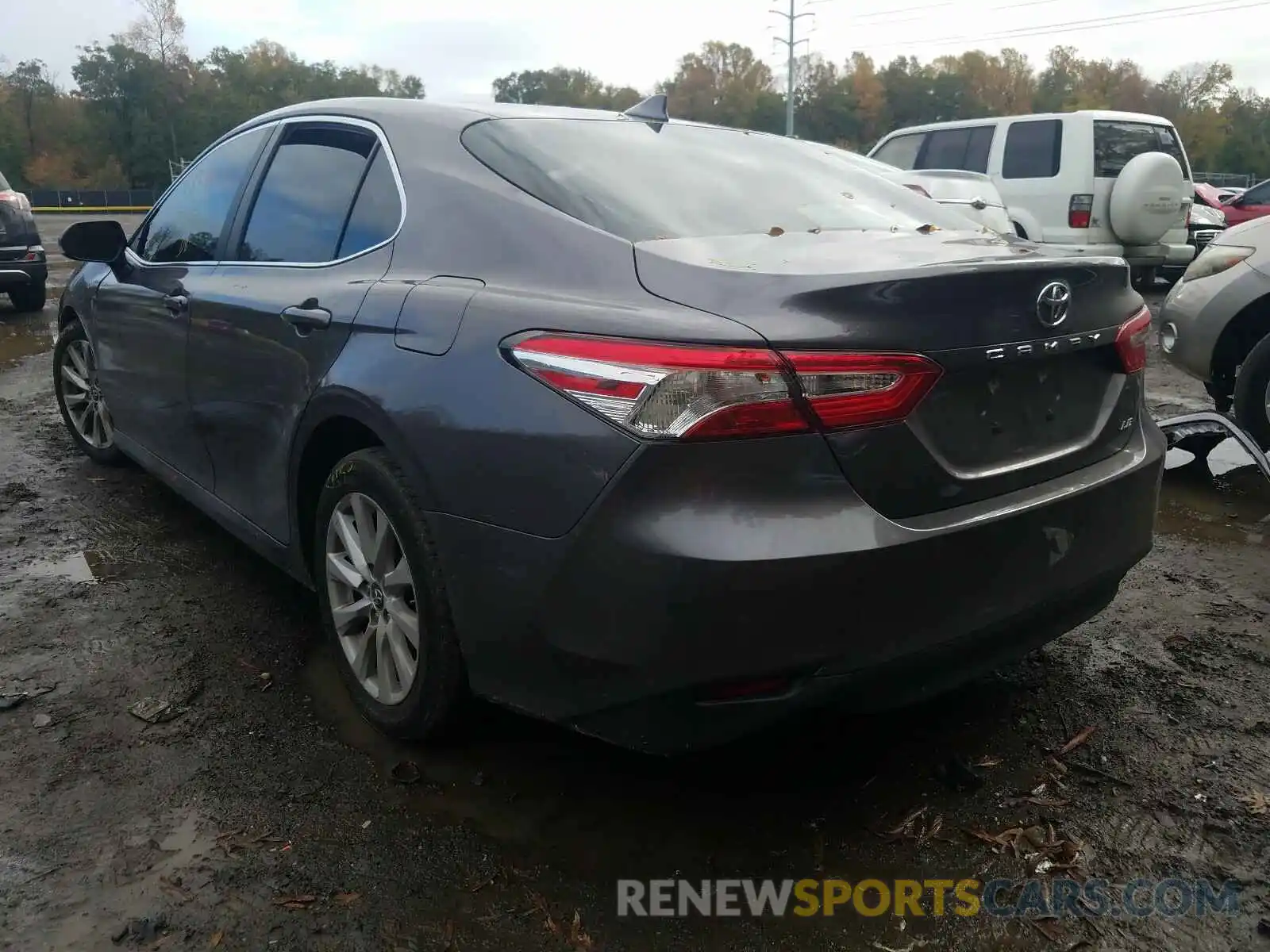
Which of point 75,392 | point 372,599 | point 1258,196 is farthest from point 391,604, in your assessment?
point 1258,196

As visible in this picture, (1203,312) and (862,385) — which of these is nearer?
(862,385)

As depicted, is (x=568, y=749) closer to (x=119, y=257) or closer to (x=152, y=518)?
(x=152, y=518)

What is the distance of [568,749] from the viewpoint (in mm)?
2621

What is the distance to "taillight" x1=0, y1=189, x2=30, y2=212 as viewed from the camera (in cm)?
1098

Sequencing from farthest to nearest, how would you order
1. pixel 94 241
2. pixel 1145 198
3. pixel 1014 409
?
pixel 1145 198, pixel 94 241, pixel 1014 409

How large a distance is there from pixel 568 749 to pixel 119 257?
3.02 metres

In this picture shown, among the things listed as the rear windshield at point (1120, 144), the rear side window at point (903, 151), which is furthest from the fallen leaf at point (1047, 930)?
the rear side window at point (903, 151)

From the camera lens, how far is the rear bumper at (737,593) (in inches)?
73.0

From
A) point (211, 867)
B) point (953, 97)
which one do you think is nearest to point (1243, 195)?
point (211, 867)

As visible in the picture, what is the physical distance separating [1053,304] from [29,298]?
39.5 feet

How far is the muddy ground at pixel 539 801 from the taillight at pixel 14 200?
370 inches

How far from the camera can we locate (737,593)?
72.7 inches

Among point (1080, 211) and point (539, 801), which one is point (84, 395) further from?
point (1080, 211)

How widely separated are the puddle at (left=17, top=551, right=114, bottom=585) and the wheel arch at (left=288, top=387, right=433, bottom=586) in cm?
129
